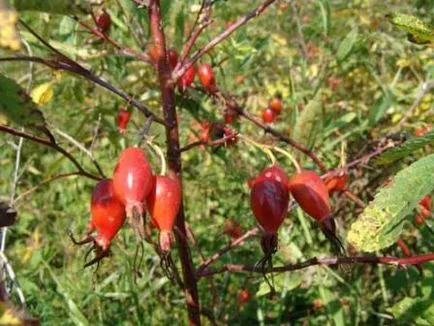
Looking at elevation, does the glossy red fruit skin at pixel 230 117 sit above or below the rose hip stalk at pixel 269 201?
above

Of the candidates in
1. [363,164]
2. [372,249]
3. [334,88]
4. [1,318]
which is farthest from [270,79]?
[1,318]

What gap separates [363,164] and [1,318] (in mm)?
1062

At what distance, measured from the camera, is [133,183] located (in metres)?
0.88

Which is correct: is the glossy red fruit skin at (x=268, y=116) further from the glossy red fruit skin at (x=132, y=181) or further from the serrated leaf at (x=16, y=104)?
the serrated leaf at (x=16, y=104)

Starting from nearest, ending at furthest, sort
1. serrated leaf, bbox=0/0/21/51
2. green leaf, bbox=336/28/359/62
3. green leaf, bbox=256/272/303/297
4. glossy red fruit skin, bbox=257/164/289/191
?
serrated leaf, bbox=0/0/21/51
glossy red fruit skin, bbox=257/164/289/191
green leaf, bbox=256/272/303/297
green leaf, bbox=336/28/359/62

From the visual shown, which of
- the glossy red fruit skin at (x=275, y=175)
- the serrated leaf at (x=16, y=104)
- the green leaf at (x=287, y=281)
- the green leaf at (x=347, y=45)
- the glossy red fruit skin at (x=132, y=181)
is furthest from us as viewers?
the green leaf at (x=347, y=45)

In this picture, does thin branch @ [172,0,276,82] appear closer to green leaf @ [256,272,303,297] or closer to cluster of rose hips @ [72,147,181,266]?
cluster of rose hips @ [72,147,181,266]

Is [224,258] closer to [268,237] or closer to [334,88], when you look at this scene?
[268,237]

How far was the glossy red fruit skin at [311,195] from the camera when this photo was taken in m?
0.98

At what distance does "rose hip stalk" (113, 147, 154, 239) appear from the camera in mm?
884

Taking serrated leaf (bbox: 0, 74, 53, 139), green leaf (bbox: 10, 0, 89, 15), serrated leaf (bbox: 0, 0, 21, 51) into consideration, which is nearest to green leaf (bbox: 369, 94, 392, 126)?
green leaf (bbox: 10, 0, 89, 15)

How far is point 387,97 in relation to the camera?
2184mm

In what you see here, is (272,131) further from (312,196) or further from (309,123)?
(312,196)

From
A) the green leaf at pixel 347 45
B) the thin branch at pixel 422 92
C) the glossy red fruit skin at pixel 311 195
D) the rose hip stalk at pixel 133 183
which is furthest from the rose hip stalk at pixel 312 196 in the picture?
the green leaf at pixel 347 45
